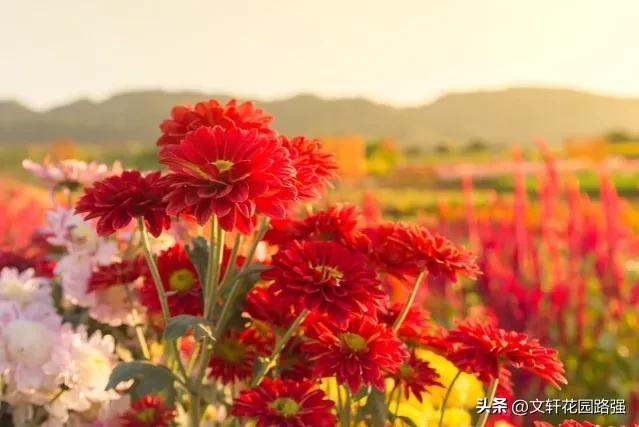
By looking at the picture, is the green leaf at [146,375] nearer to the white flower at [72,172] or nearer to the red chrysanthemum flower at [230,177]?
the red chrysanthemum flower at [230,177]

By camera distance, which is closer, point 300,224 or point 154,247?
point 300,224

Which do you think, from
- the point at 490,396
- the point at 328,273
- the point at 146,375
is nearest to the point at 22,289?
the point at 146,375

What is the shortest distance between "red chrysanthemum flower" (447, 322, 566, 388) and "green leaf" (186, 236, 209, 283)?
1.05 feet

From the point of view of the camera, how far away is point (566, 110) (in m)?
63.4

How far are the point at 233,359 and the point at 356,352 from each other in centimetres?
22

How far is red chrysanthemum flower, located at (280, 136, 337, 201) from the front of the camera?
0.95 meters

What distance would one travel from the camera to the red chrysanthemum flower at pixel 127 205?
3.13ft

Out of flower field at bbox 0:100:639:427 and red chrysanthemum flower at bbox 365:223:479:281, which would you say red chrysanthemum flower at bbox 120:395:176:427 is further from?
red chrysanthemum flower at bbox 365:223:479:281

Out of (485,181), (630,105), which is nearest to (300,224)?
(485,181)

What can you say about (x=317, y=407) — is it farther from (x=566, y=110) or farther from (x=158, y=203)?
(x=566, y=110)

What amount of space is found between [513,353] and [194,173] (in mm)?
417

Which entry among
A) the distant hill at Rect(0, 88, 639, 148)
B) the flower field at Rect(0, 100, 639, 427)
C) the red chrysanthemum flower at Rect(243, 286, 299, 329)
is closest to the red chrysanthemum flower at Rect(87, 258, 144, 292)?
the flower field at Rect(0, 100, 639, 427)

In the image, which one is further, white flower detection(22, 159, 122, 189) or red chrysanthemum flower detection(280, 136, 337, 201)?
white flower detection(22, 159, 122, 189)

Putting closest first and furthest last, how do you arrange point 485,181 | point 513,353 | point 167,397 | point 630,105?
point 513,353 → point 167,397 → point 485,181 → point 630,105
